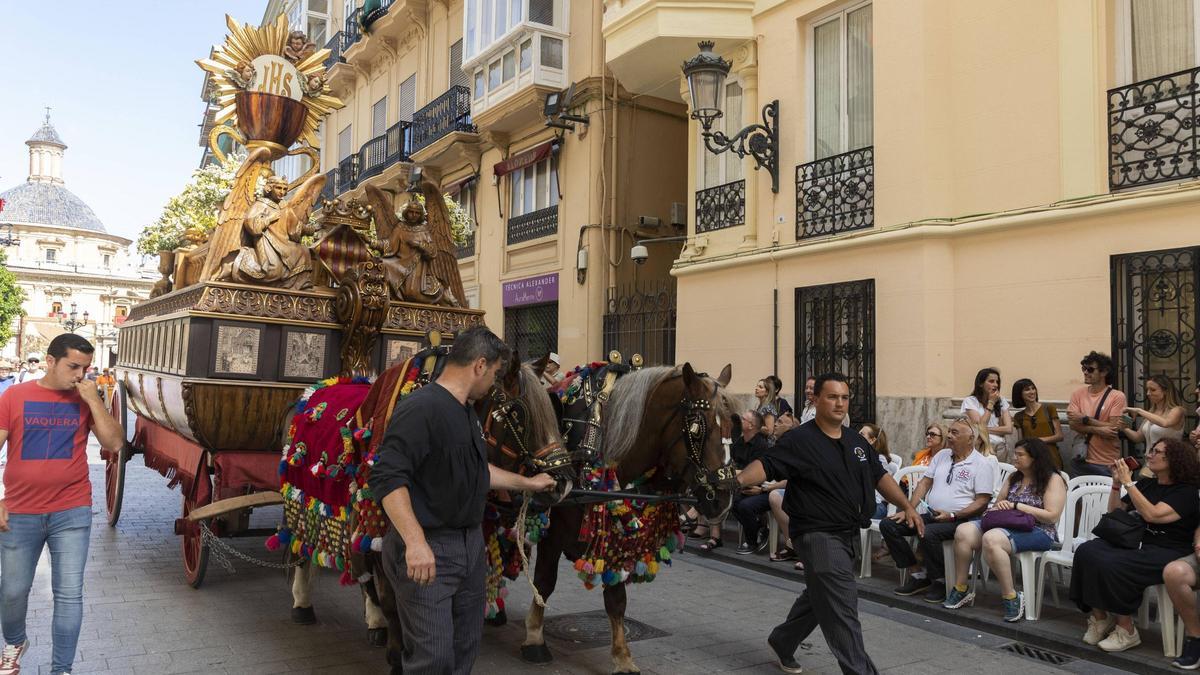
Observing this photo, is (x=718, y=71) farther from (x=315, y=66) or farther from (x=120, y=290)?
(x=120, y=290)

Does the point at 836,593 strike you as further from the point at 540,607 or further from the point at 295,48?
the point at 295,48

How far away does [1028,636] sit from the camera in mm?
6059

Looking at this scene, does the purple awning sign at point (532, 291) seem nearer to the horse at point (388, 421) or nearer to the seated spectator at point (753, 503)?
the seated spectator at point (753, 503)

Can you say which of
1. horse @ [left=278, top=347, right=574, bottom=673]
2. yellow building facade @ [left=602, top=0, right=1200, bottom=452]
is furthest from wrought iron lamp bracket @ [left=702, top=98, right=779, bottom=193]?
horse @ [left=278, top=347, right=574, bottom=673]

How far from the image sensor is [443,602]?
3.44 meters

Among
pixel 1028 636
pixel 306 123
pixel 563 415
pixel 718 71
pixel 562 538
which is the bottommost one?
pixel 1028 636

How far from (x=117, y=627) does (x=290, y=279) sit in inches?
110

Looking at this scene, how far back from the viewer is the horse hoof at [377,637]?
17.4 ft

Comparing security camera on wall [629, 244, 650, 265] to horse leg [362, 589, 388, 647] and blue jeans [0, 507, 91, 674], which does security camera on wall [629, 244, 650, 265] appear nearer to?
horse leg [362, 589, 388, 647]

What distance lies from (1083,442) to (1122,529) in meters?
2.70

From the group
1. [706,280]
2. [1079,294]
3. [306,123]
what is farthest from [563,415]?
[706,280]

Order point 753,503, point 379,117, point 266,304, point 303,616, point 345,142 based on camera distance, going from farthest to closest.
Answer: point 345,142 → point 379,117 → point 753,503 → point 266,304 → point 303,616

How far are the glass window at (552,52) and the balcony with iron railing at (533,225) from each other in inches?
108

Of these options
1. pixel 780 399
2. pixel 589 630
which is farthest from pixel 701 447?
pixel 780 399
